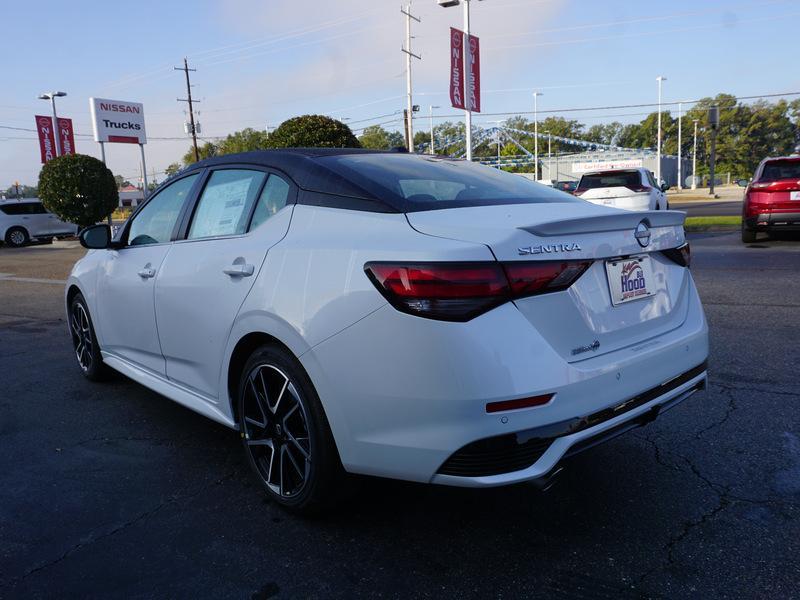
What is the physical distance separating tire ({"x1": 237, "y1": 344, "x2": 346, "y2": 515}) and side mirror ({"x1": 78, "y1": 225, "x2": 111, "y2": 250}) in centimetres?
190

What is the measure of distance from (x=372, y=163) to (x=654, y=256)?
4.43 ft

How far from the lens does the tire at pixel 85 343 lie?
15.2 feet

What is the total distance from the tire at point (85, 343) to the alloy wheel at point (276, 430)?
2252 mm

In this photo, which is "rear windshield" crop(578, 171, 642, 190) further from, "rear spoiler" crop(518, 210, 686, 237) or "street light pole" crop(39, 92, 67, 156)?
"street light pole" crop(39, 92, 67, 156)

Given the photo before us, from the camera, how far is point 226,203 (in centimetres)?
318

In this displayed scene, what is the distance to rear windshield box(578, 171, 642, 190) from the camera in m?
14.9

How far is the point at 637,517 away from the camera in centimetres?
257

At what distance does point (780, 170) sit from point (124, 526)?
13017 millimetres

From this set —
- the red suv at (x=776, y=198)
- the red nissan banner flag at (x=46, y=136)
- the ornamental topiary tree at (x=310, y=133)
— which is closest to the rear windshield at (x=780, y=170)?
the red suv at (x=776, y=198)

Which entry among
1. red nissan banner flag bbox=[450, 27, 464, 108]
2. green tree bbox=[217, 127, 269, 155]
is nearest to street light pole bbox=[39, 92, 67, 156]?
red nissan banner flag bbox=[450, 27, 464, 108]

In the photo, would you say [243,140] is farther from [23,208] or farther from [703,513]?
[703,513]

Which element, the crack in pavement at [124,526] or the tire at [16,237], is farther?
the tire at [16,237]

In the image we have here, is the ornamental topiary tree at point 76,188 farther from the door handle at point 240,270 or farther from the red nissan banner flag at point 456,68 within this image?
the door handle at point 240,270

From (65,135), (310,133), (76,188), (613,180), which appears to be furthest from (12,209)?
(613,180)
